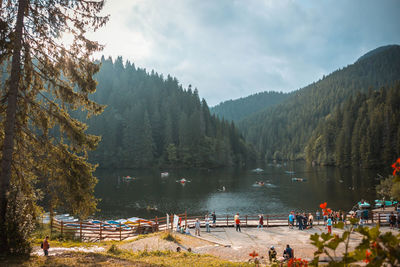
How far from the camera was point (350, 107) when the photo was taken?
411 ft

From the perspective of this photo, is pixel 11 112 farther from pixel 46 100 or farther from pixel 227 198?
pixel 227 198

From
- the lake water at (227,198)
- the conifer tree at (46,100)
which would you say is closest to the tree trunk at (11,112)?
the conifer tree at (46,100)

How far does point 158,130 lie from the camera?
452 ft

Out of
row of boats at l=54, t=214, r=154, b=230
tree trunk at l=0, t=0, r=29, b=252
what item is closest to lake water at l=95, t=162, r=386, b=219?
row of boats at l=54, t=214, r=154, b=230

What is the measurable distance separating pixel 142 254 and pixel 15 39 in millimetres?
12358

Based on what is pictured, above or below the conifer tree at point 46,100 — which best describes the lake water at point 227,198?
below

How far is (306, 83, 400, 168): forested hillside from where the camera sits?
89812 millimetres

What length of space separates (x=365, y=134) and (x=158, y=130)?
93.0m

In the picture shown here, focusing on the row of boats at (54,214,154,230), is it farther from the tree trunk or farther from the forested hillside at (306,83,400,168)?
the forested hillside at (306,83,400,168)

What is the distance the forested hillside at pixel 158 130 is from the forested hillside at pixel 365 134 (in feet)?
143

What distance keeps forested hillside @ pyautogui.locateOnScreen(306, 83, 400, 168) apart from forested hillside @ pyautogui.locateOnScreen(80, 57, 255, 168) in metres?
43.6

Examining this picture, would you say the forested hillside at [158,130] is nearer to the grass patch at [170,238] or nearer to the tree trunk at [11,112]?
the grass patch at [170,238]

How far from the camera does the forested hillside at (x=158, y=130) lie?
12088 cm

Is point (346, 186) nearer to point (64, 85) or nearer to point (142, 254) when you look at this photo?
point (142, 254)
